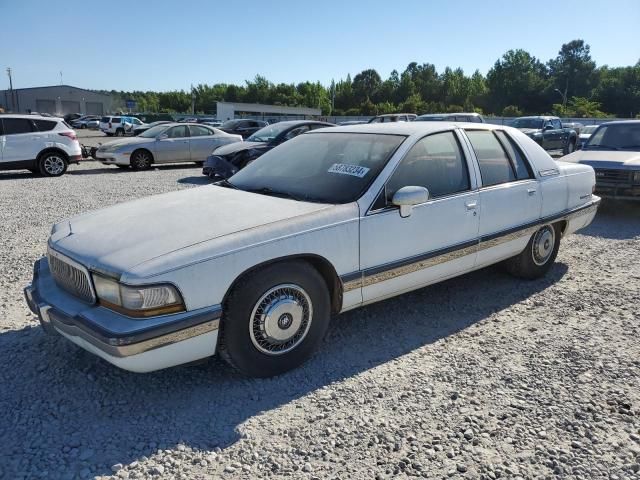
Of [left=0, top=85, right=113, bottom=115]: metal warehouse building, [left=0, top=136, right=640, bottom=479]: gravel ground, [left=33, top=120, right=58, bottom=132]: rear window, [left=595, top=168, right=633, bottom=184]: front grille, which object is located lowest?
[left=0, top=136, right=640, bottom=479]: gravel ground

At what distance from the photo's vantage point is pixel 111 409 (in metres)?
2.91

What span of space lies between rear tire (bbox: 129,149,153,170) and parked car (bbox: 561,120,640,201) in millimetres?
10964

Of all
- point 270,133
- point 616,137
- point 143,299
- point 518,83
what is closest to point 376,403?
point 143,299

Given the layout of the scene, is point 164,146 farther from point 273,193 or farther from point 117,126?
point 117,126

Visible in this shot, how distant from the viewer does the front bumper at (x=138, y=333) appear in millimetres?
2629

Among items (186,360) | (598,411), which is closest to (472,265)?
(598,411)

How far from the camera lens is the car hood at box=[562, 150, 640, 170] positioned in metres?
8.12

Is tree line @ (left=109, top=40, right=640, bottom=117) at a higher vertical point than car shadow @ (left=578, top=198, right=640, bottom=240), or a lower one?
higher

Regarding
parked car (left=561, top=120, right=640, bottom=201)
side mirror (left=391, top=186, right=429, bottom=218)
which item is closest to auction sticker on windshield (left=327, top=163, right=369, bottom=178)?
side mirror (left=391, top=186, right=429, bottom=218)

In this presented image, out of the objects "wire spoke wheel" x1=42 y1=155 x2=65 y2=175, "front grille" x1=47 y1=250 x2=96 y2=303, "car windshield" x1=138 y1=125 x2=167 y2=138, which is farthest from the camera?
"car windshield" x1=138 y1=125 x2=167 y2=138

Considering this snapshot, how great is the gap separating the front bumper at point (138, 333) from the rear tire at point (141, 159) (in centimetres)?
1246

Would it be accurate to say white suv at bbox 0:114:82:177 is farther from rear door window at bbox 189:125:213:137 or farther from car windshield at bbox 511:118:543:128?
car windshield at bbox 511:118:543:128

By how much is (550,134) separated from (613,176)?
1300 cm

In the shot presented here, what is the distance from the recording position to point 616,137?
9.42m
